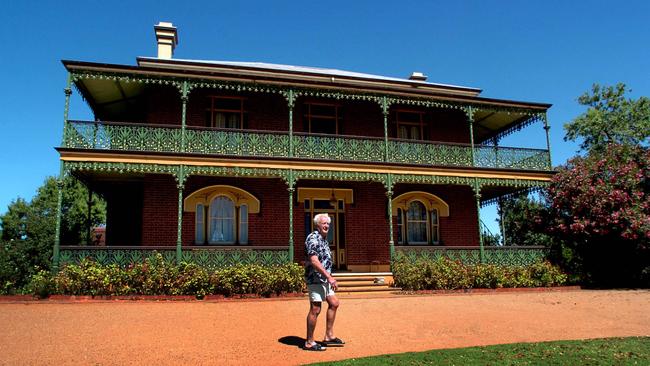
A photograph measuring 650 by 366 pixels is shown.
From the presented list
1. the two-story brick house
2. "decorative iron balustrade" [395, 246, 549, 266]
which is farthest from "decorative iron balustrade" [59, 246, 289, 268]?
"decorative iron balustrade" [395, 246, 549, 266]

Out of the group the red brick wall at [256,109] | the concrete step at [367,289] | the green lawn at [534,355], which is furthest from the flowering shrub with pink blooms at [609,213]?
the red brick wall at [256,109]

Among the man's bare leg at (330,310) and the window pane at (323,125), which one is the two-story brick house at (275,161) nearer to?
the window pane at (323,125)

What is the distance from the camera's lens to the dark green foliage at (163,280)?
11.6m

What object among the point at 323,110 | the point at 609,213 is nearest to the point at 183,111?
the point at 323,110

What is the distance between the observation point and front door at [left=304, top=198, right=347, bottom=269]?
16922mm

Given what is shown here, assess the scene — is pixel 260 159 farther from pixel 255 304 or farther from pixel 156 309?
pixel 156 309

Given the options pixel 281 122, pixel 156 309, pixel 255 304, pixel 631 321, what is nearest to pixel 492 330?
pixel 631 321

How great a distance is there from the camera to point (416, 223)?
58.7 ft

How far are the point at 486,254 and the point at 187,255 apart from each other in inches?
346

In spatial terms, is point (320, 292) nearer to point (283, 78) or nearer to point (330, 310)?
point (330, 310)

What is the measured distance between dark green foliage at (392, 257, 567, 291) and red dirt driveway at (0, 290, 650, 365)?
1770mm

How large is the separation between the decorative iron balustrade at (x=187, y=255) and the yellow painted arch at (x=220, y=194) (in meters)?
2.61

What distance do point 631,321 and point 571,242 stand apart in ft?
24.1

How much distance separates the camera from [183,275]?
12.3 m
